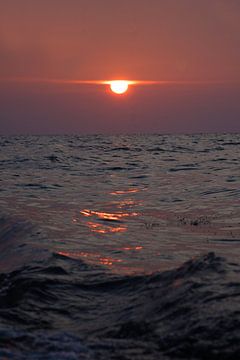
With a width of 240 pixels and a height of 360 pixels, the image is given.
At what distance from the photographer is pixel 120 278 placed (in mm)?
7352

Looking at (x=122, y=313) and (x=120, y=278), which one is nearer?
(x=122, y=313)

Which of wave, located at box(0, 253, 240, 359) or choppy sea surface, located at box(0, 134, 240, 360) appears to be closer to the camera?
wave, located at box(0, 253, 240, 359)

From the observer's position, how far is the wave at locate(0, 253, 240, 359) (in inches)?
185

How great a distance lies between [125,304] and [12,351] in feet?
6.10

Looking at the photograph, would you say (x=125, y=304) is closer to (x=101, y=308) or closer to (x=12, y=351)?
(x=101, y=308)

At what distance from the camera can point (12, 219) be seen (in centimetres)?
1335

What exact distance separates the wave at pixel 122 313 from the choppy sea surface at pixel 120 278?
11mm

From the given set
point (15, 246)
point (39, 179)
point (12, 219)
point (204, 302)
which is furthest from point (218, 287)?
point (39, 179)

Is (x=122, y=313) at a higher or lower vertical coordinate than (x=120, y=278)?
lower

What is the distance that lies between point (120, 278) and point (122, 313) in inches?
59.1

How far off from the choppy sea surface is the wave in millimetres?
11

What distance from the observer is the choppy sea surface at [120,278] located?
4.85m

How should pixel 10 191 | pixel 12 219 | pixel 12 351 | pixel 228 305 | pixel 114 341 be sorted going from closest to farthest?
pixel 12 351 → pixel 114 341 → pixel 228 305 → pixel 12 219 → pixel 10 191

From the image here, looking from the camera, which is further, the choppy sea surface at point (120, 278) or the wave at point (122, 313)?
the choppy sea surface at point (120, 278)
